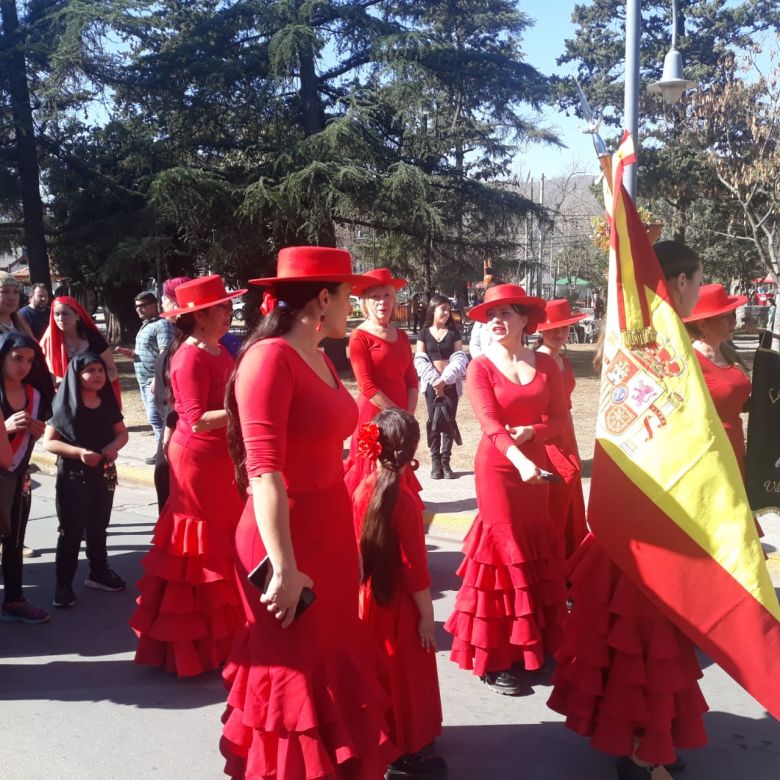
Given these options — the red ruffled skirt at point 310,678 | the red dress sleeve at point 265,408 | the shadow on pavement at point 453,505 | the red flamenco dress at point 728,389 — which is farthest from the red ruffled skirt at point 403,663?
the shadow on pavement at point 453,505

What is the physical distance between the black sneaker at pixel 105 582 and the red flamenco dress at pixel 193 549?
57.2 inches

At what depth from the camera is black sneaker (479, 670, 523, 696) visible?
4.09 meters

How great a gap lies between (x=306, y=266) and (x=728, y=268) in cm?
3246

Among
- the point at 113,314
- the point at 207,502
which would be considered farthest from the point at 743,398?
the point at 113,314

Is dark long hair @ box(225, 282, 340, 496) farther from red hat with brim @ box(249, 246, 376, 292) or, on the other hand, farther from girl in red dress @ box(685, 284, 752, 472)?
girl in red dress @ box(685, 284, 752, 472)

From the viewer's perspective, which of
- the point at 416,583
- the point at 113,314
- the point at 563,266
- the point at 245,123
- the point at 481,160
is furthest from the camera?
the point at 563,266

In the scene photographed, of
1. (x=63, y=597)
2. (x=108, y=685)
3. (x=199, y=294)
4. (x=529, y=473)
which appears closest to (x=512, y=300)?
(x=529, y=473)

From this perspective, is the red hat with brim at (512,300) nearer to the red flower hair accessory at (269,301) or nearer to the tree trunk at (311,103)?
the red flower hair accessory at (269,301)

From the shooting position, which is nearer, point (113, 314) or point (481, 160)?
point (481, 160)

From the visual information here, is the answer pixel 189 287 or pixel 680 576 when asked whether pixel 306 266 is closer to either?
pixel 680 576

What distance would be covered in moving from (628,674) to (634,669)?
0.10 ft

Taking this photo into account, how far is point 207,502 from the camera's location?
4312mm

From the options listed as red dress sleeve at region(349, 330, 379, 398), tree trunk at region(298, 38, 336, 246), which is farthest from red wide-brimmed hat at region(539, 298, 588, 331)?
tree trunk at region(298, 38, 336, 246)

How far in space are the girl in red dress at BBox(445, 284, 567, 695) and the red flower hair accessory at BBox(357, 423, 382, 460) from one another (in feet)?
3.08
